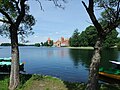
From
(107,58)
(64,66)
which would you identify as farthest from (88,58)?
(64,66)

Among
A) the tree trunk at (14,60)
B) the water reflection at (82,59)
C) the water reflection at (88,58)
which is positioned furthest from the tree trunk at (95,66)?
the water reflection at (82,59)

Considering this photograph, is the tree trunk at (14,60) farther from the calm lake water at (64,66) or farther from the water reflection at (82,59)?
the water reflection at (82,59)

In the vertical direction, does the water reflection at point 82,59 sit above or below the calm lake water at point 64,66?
above

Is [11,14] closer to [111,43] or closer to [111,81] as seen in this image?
[111,81]

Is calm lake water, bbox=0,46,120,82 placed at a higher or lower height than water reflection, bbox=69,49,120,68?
lower

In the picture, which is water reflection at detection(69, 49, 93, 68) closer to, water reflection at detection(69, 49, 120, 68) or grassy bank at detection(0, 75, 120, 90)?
water reflection at detection(69, 49, 120, 68)

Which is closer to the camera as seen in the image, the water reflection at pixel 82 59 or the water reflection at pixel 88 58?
the water reflection at pixel 88 58

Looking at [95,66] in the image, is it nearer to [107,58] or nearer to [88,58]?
[107,58]

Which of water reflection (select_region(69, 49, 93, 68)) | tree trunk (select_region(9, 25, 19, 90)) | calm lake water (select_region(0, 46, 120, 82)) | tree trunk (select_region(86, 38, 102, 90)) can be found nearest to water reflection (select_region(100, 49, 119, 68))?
calm lake water (select_region(0, 46, 120, 82))

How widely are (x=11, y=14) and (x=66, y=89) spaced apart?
7.45 metres

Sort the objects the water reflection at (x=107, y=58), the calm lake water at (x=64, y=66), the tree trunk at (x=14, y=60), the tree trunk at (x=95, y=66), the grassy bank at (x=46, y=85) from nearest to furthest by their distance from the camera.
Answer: the tree trunk at (x=95, y=66), the grassy bank at (x=46, y=85), the tree trunk at (x=14, y=60), the calm lake water at (x=64, y=66), the water reflection at (x=107, y=58)

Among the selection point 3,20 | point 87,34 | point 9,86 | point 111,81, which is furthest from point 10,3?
point 87,34

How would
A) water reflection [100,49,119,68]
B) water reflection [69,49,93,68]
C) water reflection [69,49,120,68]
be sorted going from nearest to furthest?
water reflection [100,49,119,68] < water reflection [69,49,120,68] < water reflection [69,49,93,68]

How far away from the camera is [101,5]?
1532 centimetres
